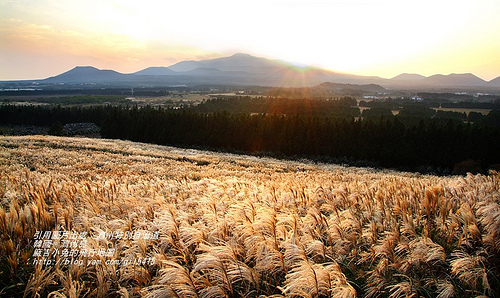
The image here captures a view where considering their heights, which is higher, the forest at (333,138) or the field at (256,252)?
the field at (256,252)

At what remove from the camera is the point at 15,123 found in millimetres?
130250

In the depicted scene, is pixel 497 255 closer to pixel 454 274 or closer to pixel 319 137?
pixel 454 274

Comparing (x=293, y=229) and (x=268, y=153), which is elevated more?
(x=293, y=229)

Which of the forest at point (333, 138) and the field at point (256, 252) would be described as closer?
the field at point (256, 252)

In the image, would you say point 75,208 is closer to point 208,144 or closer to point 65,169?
point 65,169

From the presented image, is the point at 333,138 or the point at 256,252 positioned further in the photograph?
the point at 333,138

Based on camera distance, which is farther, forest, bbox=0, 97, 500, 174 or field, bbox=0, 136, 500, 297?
forest, bbox=0, 97, 500, 174

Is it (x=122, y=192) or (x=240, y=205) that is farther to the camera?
(x=122, y=192)

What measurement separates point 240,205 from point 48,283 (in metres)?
3.66

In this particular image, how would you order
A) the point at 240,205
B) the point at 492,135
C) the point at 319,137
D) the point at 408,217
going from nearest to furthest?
the point at 408,217
the point at 240,205
the point at 492,135
the point at 319,137

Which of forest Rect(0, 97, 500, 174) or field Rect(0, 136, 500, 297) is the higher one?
field Rect(0, 136, 500, 297)

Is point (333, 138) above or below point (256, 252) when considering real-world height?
below

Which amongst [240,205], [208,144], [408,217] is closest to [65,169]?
[240,205]

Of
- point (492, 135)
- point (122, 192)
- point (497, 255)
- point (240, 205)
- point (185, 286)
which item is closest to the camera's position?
point (185, 286)
